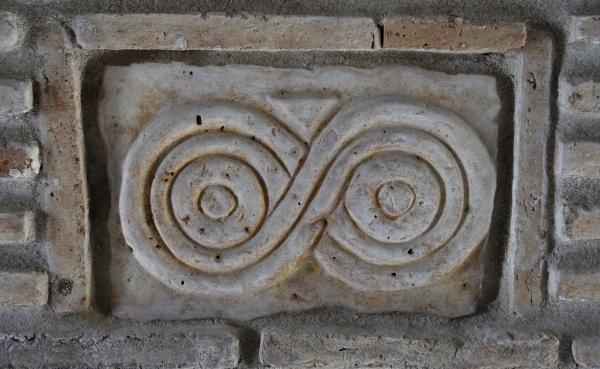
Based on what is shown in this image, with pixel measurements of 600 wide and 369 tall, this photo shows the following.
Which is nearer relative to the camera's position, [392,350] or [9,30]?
[9,30]

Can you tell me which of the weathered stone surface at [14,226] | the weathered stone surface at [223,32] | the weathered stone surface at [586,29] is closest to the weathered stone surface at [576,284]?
the weathered stone surface at [586,29]

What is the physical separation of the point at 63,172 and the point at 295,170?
1.47 ft

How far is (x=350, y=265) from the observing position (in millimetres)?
1252

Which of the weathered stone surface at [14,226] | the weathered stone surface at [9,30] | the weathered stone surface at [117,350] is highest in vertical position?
the weathered stone surface at [9,30]

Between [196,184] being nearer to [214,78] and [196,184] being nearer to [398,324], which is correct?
[214,78]

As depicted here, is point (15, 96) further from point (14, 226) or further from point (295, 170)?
point (295, 170)

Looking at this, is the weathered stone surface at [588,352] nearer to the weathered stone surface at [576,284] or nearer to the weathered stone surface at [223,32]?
the weathered stone surface at [576,284]

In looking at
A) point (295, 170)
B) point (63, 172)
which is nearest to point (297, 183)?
point (295, 170)

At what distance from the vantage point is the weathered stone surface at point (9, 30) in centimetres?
114

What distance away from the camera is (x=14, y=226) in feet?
3.92

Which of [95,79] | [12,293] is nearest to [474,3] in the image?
[95,79]

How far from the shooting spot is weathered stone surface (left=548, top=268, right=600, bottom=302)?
122 cm

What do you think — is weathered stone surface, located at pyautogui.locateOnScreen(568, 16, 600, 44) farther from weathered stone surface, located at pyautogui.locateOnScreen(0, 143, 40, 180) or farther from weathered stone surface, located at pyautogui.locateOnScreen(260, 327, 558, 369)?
weathered stone surface, located at pyautogui.locateOnScreen(0, 143, 40, 180)

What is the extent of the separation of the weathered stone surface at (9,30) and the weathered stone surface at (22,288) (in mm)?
436
